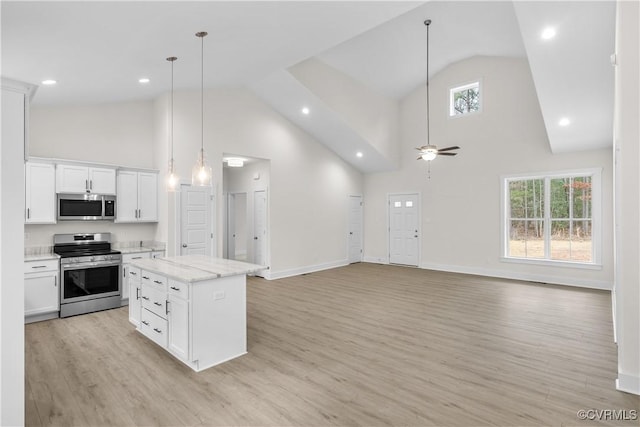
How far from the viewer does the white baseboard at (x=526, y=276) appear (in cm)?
646

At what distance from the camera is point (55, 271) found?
15.3 ft

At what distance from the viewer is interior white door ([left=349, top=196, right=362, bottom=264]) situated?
380 inches

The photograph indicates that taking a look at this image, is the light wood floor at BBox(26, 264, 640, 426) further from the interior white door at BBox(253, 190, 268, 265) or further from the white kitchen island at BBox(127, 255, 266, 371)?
the interior white door at BBox(253, 190, 268, 265)

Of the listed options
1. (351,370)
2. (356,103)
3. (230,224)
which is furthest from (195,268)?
(356,103)

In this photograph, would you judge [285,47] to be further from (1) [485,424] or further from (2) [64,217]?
(1) [485,424]

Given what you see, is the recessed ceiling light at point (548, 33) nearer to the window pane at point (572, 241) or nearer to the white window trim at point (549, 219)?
the white window trim at point (549, 219)

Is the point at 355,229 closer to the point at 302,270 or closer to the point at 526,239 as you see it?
the point at 302,270

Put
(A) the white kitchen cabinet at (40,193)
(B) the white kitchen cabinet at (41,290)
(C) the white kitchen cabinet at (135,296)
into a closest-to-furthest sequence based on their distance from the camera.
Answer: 1. (C) the white kitchen cabinet at (135,296)
2. (B) the white kitchen cabinet at (41,290)
3. (A) the white kitchen cabinet at (40,193)

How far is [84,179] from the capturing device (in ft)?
16.9

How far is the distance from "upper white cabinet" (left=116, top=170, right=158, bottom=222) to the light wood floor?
1.58 meters

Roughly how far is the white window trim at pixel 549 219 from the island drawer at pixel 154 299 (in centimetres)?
697

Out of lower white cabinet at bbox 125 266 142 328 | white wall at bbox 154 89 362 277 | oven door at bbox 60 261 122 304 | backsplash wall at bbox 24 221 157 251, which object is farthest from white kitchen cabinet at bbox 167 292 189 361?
backsplash wall at bbox 24 221 157 251

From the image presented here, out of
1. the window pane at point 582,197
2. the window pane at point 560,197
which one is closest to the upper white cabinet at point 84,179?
the window pane at point 560,197

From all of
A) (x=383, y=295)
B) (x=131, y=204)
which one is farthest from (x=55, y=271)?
(x=383, y=295)
